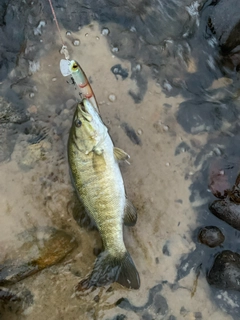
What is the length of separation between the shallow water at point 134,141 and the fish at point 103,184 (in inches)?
15.4

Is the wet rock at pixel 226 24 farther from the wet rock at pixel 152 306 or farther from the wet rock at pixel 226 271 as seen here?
the wet rock at pixel 152 306

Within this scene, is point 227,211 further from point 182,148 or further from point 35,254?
point 35,254

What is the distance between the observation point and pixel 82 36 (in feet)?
16.6

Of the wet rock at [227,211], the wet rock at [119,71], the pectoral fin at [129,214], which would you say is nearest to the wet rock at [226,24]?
the wet rock at [119,71]

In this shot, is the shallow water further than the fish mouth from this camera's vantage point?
Yes

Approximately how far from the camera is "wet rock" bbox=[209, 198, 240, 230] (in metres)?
4.50

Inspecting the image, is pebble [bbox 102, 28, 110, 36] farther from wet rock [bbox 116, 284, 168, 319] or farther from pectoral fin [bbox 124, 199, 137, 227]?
wet rock [bbox 116, 284, 168, 319]

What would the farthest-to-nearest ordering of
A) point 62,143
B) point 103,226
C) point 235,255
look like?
point 62,143
point 235,255
point 103,226

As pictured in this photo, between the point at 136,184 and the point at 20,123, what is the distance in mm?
1689

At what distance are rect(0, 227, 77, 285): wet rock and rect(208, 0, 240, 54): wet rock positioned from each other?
3188 millimetres

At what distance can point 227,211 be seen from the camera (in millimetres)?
4535

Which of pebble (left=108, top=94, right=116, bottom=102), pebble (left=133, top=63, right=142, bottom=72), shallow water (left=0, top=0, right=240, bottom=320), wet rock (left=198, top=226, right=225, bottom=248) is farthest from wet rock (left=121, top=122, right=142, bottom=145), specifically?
wet rock (left=198, top=226, right=225, bottom=248)

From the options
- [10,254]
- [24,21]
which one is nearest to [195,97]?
[24,21]

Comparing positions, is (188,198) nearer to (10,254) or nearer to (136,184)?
(136,184)
